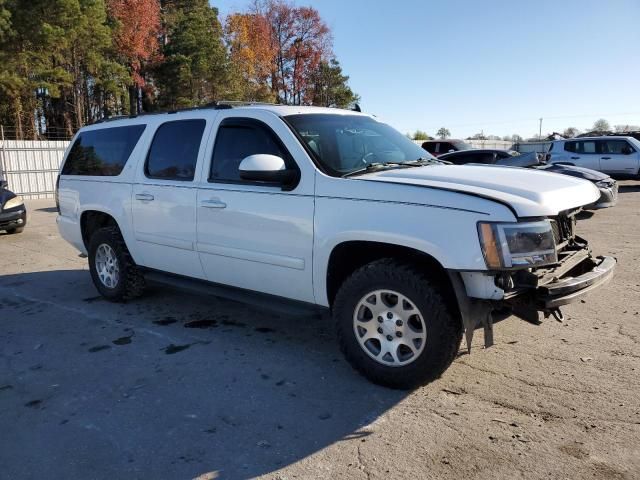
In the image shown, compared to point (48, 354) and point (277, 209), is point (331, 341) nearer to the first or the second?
point (277, 209)

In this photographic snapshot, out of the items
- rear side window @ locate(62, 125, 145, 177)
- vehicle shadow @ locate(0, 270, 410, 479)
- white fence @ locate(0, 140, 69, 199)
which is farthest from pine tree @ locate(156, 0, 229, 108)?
vehicle shadow @ locate(0, 270, 410, 479)

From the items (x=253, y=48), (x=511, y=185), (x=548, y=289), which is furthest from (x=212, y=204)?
(x=253, y=48)

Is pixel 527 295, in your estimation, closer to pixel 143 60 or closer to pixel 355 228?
pixel 355 228

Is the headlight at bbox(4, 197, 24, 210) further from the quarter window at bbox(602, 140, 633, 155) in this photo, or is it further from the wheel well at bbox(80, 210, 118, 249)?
the quarter window at bbox(602, 140, 633, 155)

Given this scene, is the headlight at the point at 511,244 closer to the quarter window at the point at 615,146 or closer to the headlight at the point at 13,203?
the headlight at the point at 13,203

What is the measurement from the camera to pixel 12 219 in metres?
10.8

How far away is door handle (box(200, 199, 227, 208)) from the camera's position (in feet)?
14.4

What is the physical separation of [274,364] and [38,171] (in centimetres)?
1934

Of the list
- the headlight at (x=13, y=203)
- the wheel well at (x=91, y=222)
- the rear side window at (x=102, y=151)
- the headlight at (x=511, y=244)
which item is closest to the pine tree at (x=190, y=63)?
the headlight at (x=13, y=203)

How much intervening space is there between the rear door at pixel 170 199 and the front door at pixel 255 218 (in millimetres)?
184

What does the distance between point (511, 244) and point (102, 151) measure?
4.57 m

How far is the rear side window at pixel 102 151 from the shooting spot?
18.2 ft

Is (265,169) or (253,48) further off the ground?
(253,48)

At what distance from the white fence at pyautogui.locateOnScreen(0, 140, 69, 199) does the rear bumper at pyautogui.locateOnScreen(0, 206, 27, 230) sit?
9466mm
